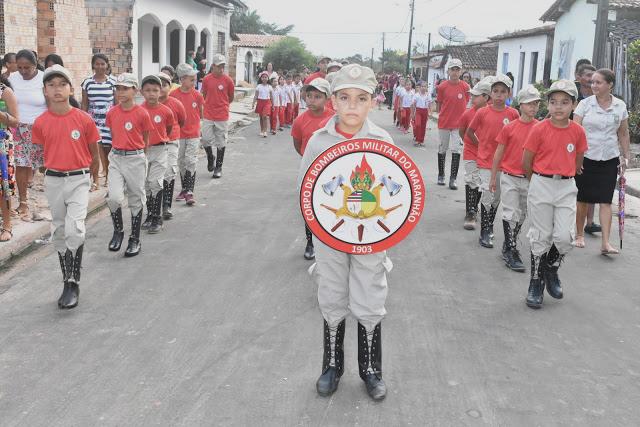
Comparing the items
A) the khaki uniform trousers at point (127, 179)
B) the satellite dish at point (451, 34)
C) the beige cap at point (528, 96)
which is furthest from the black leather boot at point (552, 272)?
the satellite dish at point (451, 34)

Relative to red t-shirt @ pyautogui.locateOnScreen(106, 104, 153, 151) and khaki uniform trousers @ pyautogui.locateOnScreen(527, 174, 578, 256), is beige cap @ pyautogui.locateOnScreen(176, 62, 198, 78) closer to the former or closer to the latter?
red t-shirt @ pyautogui.locateOnScreen(106, 104, 153, 151)

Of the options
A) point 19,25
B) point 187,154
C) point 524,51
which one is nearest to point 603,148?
point 187,154

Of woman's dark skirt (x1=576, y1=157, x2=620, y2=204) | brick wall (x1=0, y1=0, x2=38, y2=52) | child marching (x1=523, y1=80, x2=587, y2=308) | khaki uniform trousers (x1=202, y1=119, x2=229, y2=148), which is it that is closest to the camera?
child marching (x1=523, y1=80, x2=587, y2=308)

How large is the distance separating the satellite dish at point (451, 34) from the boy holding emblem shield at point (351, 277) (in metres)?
38.6

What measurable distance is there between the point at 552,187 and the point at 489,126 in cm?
211

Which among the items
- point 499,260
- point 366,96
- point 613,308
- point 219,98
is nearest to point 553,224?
point 613,308

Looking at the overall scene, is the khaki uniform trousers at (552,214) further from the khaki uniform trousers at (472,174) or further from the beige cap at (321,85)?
the khaki uniform trousers at (472,174)

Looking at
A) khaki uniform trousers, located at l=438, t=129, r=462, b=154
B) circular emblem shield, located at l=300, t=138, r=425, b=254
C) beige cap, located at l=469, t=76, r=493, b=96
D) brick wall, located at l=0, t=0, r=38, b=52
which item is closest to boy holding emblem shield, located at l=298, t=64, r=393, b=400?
circular emblem shield, located at l=300, t=138, r=425, b=254

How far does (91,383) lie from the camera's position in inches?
165

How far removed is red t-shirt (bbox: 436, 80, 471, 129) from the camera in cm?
1130

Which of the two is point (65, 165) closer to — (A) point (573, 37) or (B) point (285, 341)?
(B) point (285, 341)

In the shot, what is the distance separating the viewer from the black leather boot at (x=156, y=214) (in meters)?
8.08

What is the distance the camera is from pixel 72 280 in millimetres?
5617

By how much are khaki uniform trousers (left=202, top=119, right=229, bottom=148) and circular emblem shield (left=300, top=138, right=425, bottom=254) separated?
832cm
